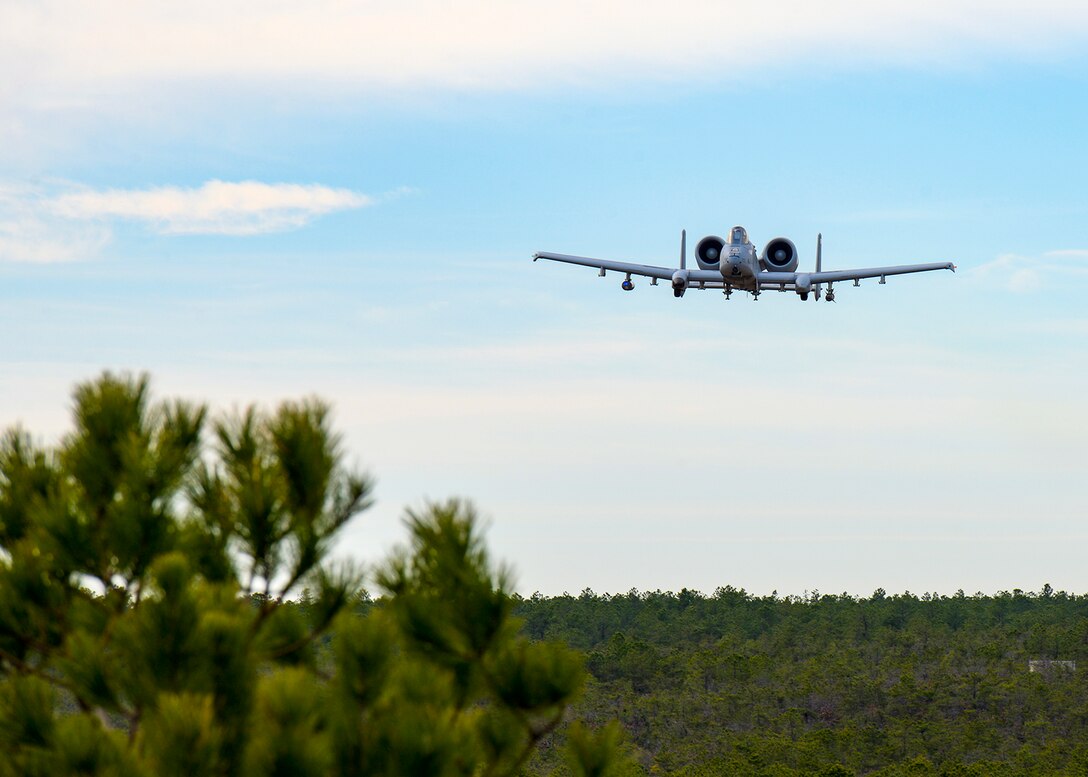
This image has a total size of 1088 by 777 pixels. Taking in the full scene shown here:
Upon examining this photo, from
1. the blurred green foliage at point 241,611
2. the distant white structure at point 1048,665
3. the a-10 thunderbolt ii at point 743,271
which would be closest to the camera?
the blurred green foliage at point 241,611

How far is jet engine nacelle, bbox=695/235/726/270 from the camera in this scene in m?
49.0

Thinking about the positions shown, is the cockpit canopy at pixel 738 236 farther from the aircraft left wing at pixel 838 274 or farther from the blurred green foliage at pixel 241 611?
the blurred green foliage at pixel 241 611

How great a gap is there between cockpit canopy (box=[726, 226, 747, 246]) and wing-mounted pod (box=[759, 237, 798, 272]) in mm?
2379

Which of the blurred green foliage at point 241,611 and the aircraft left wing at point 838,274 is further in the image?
the aircraft left wing at point 838,274

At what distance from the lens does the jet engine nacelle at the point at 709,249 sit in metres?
49.0

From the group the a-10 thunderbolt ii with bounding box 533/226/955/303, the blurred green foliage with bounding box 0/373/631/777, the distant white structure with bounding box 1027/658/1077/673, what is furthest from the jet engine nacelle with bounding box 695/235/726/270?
the distant white structure with bounding box 1027/658/1077/673

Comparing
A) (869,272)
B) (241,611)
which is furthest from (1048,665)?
(241,611)

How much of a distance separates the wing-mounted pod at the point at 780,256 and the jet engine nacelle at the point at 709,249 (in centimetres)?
149

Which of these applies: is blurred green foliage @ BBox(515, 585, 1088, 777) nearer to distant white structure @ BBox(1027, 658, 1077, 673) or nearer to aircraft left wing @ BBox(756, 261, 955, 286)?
distant white structure @ BBox(1027, 658, 1077, 673)

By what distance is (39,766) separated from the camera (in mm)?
8234

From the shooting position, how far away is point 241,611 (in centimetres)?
877

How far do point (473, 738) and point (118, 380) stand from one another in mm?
3297

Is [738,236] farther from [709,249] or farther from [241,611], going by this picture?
[241,611]

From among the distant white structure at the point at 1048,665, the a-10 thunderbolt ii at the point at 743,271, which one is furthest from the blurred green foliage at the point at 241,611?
the distant white structure at the point at 1048,665
